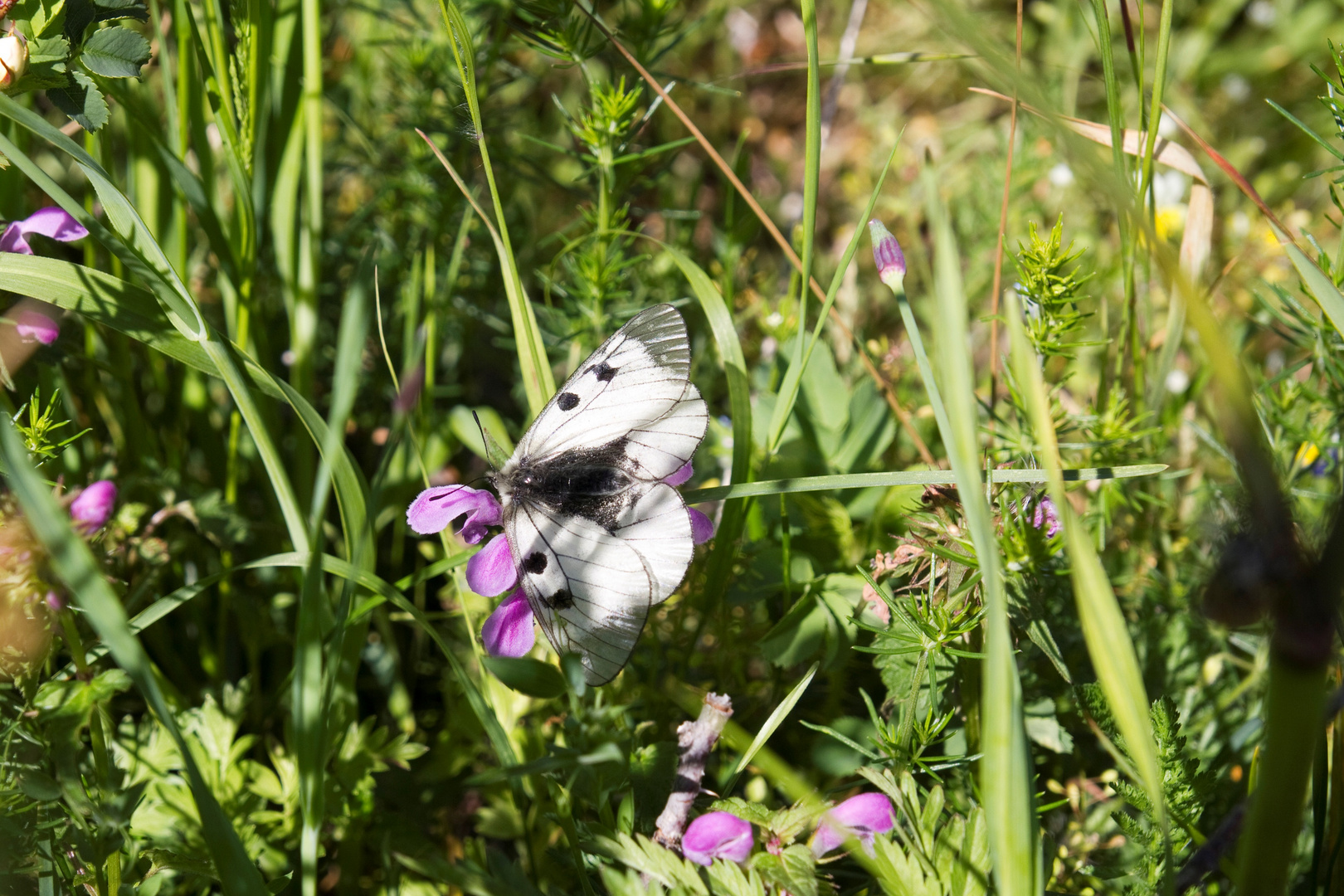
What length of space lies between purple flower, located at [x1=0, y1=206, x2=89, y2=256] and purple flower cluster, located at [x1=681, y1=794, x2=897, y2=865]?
4.31ft

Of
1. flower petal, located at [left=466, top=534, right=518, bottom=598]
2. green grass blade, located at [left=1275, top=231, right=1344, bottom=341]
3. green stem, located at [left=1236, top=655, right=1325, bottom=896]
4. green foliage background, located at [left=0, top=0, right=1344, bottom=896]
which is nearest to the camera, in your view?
green stem, located at [left=1236, top=655, right=1325, bottom=896]

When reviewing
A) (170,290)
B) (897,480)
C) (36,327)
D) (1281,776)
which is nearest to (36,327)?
(36,327)

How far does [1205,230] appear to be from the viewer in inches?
74.3

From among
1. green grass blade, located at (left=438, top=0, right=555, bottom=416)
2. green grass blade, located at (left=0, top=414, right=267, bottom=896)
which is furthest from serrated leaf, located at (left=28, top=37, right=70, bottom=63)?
green grass blade, located at (left=0, top=414, right=267, bottom=896)

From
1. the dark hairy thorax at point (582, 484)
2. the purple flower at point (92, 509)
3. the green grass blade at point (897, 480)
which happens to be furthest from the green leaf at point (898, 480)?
the purple flower at point (92, 509)

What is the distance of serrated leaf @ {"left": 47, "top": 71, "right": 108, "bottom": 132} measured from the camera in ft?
4.42

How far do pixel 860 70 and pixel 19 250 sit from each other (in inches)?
114

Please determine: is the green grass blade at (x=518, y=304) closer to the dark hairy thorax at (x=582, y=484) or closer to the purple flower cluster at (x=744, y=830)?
the dark hairy thorax at (x=582, y=484)

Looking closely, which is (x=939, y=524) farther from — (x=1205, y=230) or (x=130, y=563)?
(x=130, y=563)

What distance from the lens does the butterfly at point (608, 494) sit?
122 centimetres

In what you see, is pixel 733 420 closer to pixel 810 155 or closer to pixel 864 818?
pixel 810 155

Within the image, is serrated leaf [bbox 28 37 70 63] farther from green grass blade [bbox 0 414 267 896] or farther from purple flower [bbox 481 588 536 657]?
purple flower [bbox 481 588 536 657]

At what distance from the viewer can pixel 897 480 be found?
1260mm

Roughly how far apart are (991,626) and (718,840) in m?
0.55
